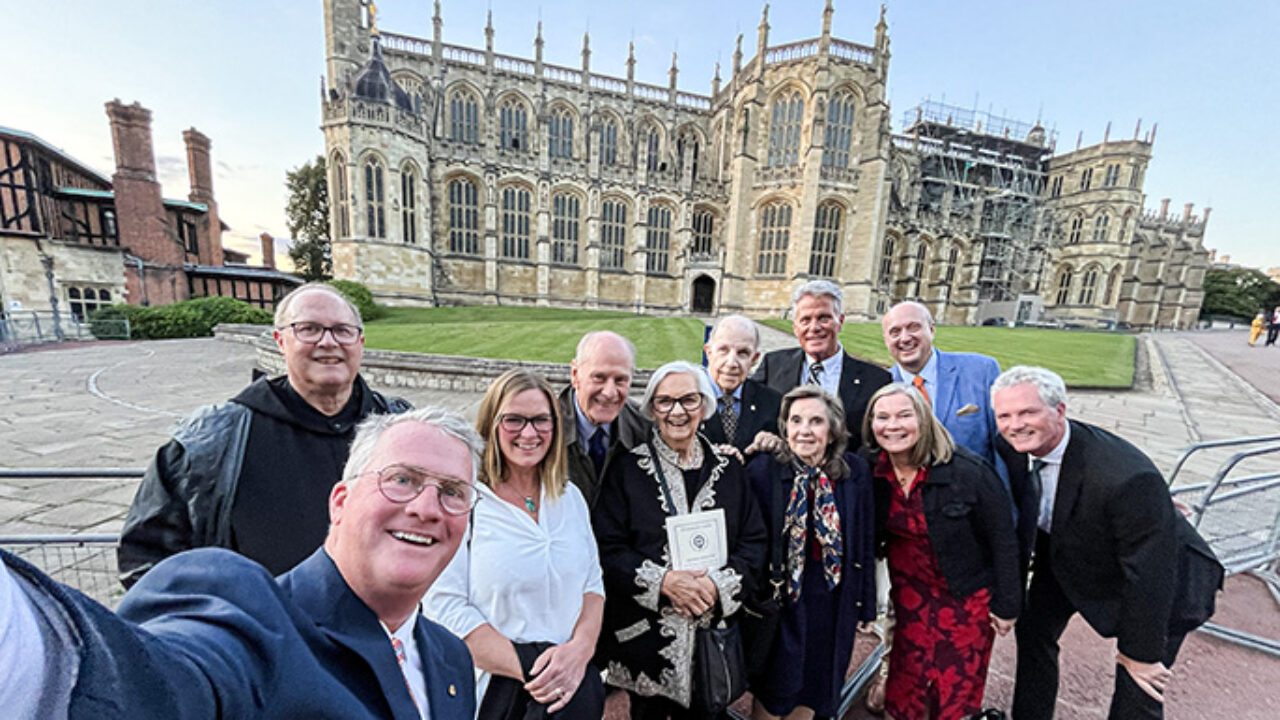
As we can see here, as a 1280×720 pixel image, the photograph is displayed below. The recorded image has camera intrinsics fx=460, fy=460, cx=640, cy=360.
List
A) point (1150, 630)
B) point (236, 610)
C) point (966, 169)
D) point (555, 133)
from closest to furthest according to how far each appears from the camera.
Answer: point (236, 610), point (1150, 630), point (555, 133), point (966, 169)

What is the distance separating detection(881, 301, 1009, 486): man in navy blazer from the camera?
296 centimetres

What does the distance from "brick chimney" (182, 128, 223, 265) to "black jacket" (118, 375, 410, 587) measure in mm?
30790

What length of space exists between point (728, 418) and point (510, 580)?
1.69 meters

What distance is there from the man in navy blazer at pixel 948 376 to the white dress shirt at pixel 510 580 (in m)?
2.38

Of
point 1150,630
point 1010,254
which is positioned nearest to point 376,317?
point 1150,630

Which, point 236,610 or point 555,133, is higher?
point 555,133

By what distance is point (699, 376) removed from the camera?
2273mm

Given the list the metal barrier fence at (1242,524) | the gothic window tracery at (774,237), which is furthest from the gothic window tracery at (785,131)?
the metal barrier fence at (1242,524)

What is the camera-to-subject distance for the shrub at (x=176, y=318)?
17.4 metres

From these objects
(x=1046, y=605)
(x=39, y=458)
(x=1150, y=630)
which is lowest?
(x=39, y=458)

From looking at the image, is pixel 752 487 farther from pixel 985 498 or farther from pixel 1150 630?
pixel 1150 630

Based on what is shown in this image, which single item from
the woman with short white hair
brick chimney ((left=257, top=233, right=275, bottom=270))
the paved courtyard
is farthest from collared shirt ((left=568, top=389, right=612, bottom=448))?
brick chimney ((left=257, top=233, right=275, bottom=270))

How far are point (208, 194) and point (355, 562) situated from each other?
109 feet

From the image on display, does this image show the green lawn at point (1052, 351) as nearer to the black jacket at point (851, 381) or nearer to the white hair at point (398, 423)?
the black jacket at point (851, 381)
